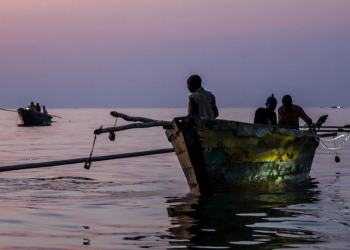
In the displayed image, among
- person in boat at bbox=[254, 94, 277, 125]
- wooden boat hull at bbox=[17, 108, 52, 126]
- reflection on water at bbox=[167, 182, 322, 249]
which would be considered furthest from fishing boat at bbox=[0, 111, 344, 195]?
wooden boat hull at bbox=[17, 108, 52, 126]

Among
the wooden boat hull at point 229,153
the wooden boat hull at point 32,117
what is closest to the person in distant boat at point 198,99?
the wooden boat hull at point 229,153

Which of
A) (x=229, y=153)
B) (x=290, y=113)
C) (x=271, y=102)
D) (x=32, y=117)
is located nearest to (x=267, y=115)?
(x=271, y=102)

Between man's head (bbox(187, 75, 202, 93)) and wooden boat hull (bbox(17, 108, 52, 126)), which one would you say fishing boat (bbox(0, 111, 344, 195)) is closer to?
man's head (bbox(187, 75, 202, 93))

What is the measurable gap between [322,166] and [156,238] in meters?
13.6

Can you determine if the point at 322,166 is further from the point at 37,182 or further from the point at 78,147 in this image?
the point at 78,147

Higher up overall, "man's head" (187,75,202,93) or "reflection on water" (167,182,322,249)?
"man's head" (187,75,202,93)

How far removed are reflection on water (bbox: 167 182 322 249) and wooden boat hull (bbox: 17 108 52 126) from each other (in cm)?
4247

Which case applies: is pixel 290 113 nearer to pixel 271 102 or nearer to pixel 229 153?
pixel 271 102

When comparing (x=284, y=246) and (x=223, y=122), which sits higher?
(x=223, y=122)

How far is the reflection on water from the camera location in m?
8.36

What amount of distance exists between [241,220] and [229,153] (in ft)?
7.77

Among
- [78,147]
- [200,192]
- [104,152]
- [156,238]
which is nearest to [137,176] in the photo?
[200,192]

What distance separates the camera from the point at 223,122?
11.8 m

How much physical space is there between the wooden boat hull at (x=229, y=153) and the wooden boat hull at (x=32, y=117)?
138 ft
